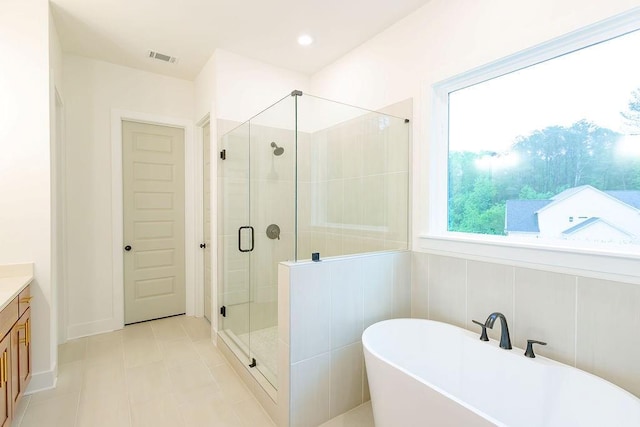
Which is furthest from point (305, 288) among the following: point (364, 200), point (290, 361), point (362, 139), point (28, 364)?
point (28, 364)

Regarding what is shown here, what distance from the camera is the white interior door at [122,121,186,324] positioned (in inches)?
130

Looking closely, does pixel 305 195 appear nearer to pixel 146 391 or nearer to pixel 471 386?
pixel 471 386

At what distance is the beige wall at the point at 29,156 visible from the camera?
80.0 inches

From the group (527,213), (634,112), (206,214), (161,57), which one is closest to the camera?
(634,112)

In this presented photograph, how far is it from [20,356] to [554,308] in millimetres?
3116

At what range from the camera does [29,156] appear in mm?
2086

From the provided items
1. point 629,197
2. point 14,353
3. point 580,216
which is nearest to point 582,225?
point 580,216

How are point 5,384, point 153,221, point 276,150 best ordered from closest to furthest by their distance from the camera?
1. point 5,384
2. point 276,150
3. point 153,221

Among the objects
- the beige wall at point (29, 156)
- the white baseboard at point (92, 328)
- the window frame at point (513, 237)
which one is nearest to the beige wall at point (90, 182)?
the white baseboard at point (92, 328)

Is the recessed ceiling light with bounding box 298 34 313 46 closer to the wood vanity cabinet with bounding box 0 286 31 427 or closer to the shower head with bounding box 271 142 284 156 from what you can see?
the shower head with bounding box 271 142 284 156

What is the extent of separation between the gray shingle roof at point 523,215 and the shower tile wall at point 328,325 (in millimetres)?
793

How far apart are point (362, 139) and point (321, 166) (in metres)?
0.40

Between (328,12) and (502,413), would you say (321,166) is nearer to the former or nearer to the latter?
(328,12)

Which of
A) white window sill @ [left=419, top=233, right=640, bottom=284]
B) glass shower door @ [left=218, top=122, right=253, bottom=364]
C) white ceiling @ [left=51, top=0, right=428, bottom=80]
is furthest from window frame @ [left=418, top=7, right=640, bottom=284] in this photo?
glass shower door @ [left=218, top=122, right=253, bottom=364]
